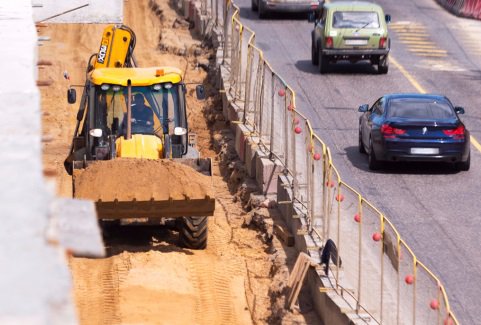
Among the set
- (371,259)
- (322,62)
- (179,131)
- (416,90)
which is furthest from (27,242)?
(322,62)

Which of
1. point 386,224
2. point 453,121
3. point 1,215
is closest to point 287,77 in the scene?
point 453,121

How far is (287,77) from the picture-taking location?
33.3m

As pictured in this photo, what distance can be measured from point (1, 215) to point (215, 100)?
25865mm

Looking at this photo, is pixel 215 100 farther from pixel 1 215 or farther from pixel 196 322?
pixel 1 215

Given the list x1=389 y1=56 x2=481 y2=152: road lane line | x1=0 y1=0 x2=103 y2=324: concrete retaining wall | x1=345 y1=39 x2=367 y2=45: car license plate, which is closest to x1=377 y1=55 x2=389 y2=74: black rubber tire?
x1=389 y1=56 x2=481 y2=152: road lane line

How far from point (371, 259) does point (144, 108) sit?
6.62 metres

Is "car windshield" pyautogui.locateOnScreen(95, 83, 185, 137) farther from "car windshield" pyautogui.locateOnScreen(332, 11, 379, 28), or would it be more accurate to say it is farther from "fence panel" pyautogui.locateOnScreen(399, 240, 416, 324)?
"car windshield" pyautogui.locateOnScreen(332, 11, 379, 28)

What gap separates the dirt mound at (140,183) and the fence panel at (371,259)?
400 centimetres

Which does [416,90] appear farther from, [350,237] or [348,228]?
[350,237]

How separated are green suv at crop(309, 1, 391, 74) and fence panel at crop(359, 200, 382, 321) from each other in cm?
1957

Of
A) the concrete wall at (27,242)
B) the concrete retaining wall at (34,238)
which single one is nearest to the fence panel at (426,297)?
the concrete wall at (27,242)

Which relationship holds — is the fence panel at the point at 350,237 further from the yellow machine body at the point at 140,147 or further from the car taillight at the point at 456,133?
the car taillight at the point at 456,133

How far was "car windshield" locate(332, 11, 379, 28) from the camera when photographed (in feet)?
110

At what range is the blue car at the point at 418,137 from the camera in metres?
23.5
